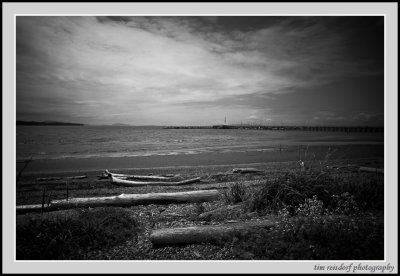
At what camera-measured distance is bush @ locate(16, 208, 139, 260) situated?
416 centimetres

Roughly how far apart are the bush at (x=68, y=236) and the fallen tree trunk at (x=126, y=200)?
1875mm

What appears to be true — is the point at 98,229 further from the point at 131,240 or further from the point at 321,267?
the point at 321,267

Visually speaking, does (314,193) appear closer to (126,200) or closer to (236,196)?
(236,196)

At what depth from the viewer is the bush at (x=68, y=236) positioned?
13.6 feet

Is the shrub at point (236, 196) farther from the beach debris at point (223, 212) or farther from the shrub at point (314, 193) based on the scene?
the beach debris at point (223, 212)

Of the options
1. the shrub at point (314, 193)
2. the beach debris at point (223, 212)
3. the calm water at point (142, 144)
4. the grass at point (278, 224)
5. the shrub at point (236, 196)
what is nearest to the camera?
the grass at point (278, 224)

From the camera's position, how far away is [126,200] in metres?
7.38

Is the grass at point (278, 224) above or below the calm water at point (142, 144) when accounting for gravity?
below

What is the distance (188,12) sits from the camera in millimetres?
4648

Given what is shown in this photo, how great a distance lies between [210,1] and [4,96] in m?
4.56

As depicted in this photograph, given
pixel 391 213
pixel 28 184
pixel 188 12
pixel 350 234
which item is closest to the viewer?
pixel 350 234

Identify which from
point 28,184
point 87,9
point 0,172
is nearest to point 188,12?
point 87,9

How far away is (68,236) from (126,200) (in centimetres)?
280

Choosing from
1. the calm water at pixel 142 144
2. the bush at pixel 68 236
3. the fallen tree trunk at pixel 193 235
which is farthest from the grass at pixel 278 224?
the calm water at pixel 142 144
